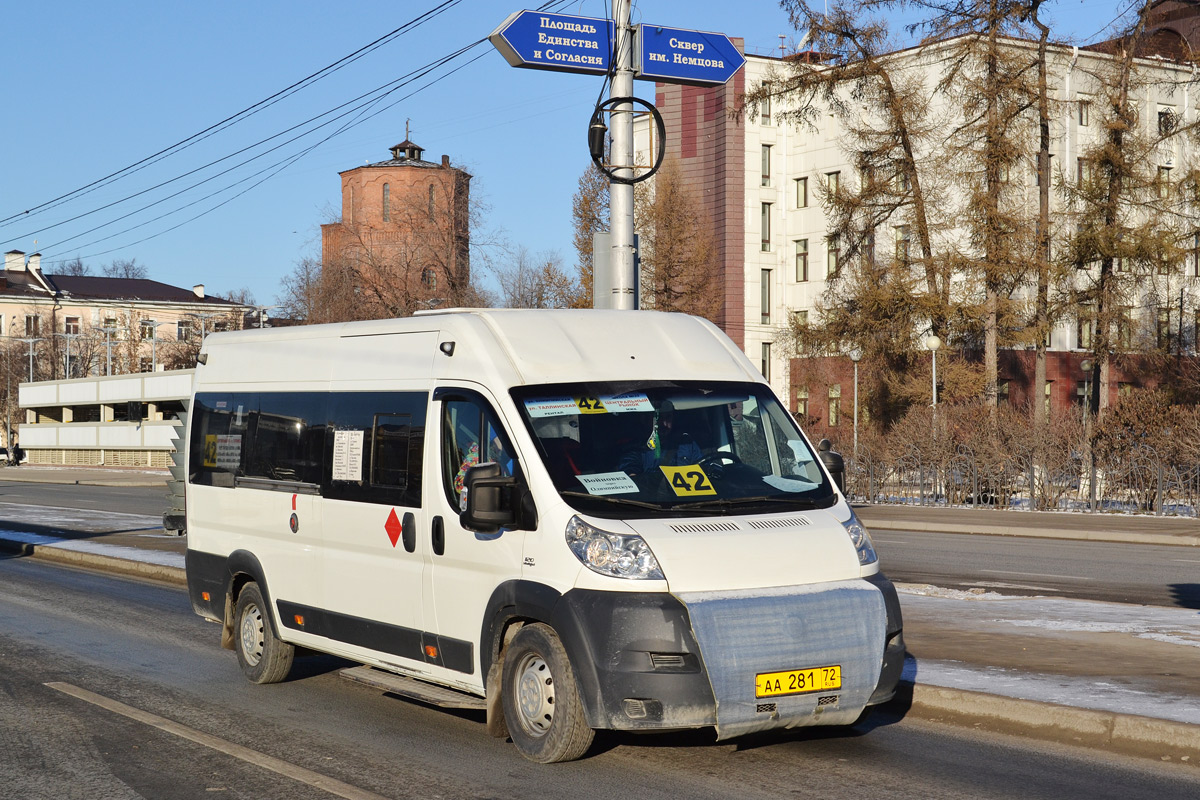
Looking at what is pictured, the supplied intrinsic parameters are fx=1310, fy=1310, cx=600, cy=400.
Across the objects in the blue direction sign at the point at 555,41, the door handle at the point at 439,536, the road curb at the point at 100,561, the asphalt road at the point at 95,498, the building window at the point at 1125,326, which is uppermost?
the blue direction sign at the point at 555,41

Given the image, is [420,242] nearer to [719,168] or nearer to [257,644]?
[719,168]

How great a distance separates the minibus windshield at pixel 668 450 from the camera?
6.96m

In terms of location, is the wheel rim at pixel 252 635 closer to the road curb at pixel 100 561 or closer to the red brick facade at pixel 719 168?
the road curb at pixel 100 561

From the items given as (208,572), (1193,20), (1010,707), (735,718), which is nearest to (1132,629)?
(1010,707)

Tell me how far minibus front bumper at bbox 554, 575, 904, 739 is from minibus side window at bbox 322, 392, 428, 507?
170 cm

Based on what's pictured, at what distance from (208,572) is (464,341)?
3.93m

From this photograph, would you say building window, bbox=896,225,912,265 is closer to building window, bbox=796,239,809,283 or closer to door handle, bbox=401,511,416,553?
building window, bbox=796,239,809,283

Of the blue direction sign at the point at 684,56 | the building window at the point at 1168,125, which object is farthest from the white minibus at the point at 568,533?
the building window at the point at 1168,125

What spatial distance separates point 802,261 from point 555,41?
52.3m

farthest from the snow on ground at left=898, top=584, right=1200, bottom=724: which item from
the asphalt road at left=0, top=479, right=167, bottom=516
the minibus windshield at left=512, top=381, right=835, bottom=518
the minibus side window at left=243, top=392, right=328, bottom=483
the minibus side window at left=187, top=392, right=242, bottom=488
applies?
the asphalt road at left=0, top=479, right=167, bottom=516

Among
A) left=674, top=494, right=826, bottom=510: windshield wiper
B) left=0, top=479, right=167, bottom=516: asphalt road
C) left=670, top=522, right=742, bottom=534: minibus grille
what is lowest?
left=0, top=479, right=167, bottom=516: asphalt road

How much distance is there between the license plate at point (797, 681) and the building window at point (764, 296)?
2335 inches

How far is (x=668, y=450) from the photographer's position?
7.30 meters

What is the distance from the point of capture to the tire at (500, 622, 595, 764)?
263 inches
